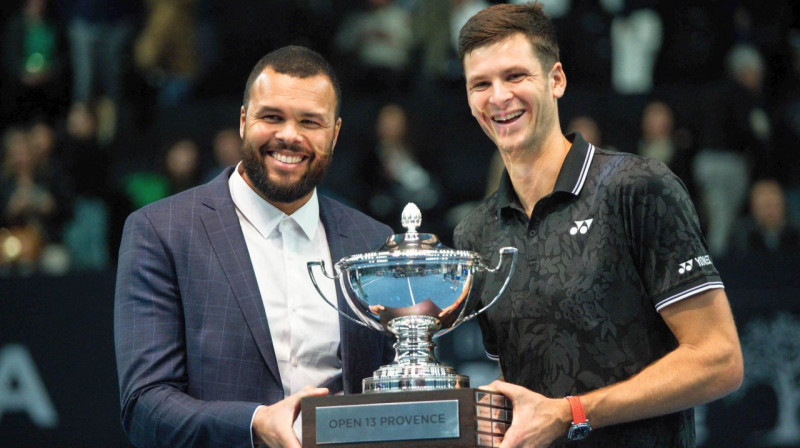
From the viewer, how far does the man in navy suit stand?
3.10 meters

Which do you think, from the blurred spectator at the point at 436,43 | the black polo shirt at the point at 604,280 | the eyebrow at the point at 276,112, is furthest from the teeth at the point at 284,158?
the blurred spectator at the point at 436,43

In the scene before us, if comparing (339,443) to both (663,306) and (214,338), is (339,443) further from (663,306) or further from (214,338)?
(663,306)

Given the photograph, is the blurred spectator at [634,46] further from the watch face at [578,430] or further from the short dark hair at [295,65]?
the watch face at [578,430]

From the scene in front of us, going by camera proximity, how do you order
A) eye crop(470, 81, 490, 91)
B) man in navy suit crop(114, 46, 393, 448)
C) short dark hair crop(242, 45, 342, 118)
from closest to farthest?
man in navy suit crop(114, 46, 393, 448), eye crop(470, 81, 490, 91), short dark hair crop(242, 45, 342, 118)

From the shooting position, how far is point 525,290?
3162 millimetres

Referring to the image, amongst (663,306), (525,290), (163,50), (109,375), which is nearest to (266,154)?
(525,290)

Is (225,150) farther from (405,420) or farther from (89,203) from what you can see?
(405,420)

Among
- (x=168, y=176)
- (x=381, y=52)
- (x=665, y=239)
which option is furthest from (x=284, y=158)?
(x=381, y=52)

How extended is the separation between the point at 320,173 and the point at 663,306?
1.11 metres

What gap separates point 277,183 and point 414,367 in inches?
31.0

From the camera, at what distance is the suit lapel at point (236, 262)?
3.18 metres

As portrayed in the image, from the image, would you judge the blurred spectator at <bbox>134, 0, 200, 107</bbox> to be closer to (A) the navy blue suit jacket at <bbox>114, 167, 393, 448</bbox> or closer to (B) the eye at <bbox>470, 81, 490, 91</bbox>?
(A) the navy blue suit jacket at <bbox>114, 167, 393, 448</bbox>

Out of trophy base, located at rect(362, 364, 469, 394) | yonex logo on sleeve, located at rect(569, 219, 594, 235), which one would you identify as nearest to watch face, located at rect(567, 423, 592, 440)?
trophy base, located at rect(362, 364, 469, 394)

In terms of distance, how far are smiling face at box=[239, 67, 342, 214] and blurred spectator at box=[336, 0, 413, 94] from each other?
481 cm
